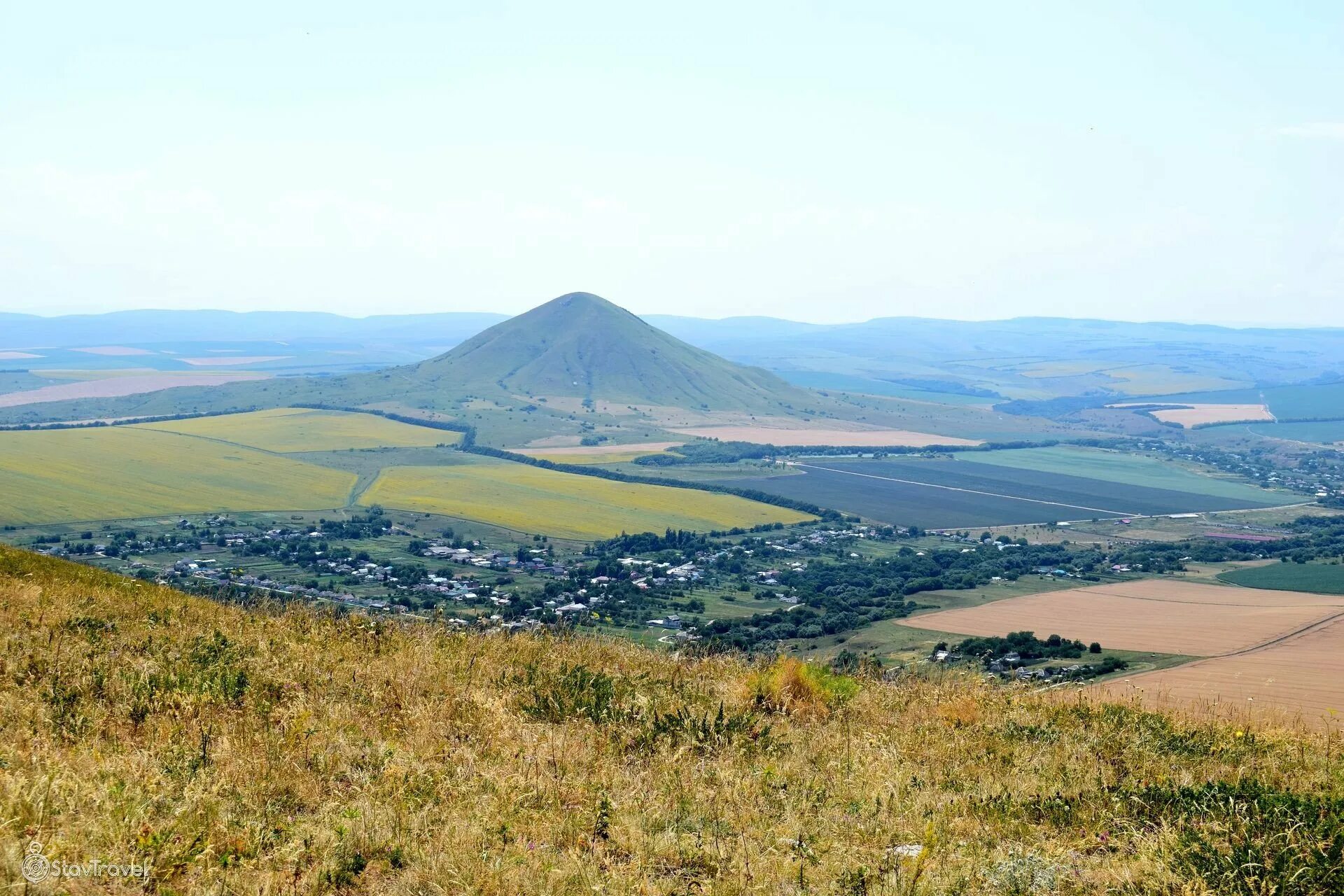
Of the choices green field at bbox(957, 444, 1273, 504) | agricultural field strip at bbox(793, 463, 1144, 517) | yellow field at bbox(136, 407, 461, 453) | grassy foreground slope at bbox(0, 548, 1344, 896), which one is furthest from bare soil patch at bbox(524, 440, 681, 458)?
grassy foreground slope at bbox(0, 548, 1344, 896)

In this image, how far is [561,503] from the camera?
4343 inches

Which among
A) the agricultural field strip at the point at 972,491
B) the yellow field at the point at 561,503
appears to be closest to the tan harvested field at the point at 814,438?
the agricultural field strip at the point at 972,491

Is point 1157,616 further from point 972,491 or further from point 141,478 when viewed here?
point 141,478

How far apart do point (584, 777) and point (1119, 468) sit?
168 metres

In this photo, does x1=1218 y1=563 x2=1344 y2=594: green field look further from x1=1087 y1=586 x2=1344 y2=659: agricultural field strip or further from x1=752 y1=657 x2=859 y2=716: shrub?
x1=752 y1=657 x2=859 y2=716: shrub

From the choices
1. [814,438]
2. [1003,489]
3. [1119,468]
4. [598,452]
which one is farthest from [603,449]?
[1119,468]

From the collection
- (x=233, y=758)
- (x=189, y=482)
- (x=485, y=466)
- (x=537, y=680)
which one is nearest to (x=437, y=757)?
(x=233, y=758)

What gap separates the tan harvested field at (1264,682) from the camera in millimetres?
13008

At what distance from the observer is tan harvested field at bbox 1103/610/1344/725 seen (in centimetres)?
1301

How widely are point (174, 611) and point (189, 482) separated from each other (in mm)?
110629

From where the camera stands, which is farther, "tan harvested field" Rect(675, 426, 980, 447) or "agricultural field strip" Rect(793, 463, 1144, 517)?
"tan harvested field" Rect(675, 426, 980, 447)

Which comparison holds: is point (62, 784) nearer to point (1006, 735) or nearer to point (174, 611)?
point (174, 611)

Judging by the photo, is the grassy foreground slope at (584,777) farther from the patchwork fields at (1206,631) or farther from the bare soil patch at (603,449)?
the bare soil patch at (603,449)

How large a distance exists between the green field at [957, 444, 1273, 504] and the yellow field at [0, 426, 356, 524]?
357 ft
